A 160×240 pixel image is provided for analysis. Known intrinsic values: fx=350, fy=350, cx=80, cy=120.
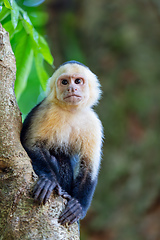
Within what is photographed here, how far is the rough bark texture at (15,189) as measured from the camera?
2.28 metres

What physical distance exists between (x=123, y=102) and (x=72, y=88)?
1.65 m

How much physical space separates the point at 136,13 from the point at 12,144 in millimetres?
3765

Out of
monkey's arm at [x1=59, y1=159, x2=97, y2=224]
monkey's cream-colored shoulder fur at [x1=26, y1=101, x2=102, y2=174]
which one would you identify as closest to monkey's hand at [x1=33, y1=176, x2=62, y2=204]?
monkey's arm at [x1=59, y1=159, x2=97, y2=224]

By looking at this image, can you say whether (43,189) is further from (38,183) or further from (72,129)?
(72,129)

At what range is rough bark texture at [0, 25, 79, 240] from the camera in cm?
228

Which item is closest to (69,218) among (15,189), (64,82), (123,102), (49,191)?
(49,191)

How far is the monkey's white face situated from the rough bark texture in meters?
0.96

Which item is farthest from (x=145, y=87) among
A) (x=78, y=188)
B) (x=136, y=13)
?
(x=78, y=188)

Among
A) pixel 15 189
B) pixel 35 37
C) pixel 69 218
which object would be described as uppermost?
pixel 35 37

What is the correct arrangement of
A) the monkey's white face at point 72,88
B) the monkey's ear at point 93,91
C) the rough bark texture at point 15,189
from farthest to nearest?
the monkey's ear at point 93,91 < the monkey's white face at point 72,88 < the rough bark texture at point 15,189

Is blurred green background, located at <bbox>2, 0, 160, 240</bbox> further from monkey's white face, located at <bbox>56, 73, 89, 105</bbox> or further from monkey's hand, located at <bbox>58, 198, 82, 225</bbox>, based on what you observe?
monkey's hand, located at <bbox>58, 198, 82, 225</bbox>

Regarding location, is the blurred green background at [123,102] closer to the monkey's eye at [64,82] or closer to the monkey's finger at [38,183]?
the monkey's eye at [64,82]

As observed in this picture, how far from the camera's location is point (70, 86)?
359cm

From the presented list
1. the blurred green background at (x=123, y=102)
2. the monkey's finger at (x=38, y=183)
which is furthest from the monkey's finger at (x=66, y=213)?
the blurred green background at (x=123, y=102)
